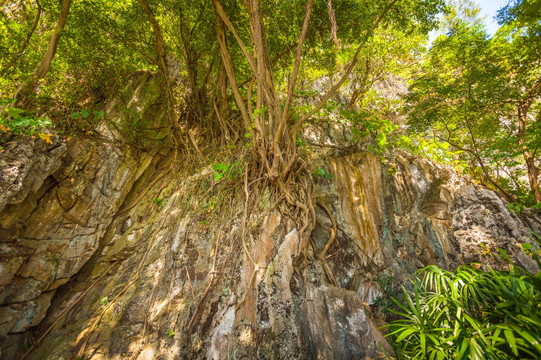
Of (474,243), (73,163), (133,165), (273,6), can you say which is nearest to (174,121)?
(133,165)

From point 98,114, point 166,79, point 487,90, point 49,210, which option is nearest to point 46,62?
point 98,114

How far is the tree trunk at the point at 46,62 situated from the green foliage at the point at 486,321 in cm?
564

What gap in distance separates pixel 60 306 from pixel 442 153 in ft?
21.8

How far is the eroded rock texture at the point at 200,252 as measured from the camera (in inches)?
92.4

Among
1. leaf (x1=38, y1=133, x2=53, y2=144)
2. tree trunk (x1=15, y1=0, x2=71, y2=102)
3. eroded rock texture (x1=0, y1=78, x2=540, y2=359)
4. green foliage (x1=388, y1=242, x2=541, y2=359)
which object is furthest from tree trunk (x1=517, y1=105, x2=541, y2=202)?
tree trunk (x1=15, y1=0, x2=71, y2=102)

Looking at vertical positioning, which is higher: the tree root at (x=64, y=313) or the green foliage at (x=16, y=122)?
the green foliage at (x=16, y=122)

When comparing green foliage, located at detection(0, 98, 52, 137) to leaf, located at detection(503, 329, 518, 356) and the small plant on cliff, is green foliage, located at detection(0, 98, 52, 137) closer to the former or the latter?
the small plant on cliff

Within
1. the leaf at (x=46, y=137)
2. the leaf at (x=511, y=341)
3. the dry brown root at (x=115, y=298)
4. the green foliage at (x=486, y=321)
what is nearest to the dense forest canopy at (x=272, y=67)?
the leaf at (x=46, y=137)

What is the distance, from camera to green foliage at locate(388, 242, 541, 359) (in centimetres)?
137

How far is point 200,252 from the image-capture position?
3104mm

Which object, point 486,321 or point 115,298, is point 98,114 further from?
point 486,321

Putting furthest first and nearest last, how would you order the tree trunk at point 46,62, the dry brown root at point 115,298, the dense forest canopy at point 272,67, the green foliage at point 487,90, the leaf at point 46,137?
the green foliage at point 487,90 < the tree trunk at point 46,62 < the dense forest canopy at point 272,67 < the leaf at point 46,137 < the dry brown root at point 115,298

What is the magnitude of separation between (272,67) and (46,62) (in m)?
3.59

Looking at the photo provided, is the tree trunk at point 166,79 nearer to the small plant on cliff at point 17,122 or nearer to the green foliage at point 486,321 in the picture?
the small plant on cliff at point 17,122
